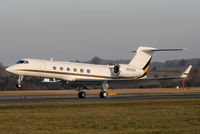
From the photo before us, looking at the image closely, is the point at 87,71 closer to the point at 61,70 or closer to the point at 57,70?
the point at 61,70

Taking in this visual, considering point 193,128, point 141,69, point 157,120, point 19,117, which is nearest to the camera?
point 193,128

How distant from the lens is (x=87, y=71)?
137 ft

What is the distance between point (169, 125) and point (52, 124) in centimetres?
515

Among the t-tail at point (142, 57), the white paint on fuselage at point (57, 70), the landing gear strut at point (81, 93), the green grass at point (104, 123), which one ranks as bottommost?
the green grass at point (104, 123)

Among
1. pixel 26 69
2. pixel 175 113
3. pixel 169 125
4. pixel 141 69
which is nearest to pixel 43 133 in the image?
pixel 169 125

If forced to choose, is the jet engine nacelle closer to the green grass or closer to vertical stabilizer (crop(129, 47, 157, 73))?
vertical stabilizer (crop(129, 47, 157, 73))

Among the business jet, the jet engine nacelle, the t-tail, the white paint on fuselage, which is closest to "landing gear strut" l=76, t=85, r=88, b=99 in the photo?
the business jet

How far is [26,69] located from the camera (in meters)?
38.5

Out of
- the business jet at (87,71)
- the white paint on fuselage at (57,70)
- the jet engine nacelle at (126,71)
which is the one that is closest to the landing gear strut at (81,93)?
the business jet at (87,71)

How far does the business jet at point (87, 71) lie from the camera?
38750 millimetres

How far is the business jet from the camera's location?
3875 cm

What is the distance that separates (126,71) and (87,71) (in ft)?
14.7

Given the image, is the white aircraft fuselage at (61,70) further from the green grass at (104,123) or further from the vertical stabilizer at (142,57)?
the green grass at (104,123)

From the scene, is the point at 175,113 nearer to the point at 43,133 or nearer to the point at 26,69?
the point at 43,133
